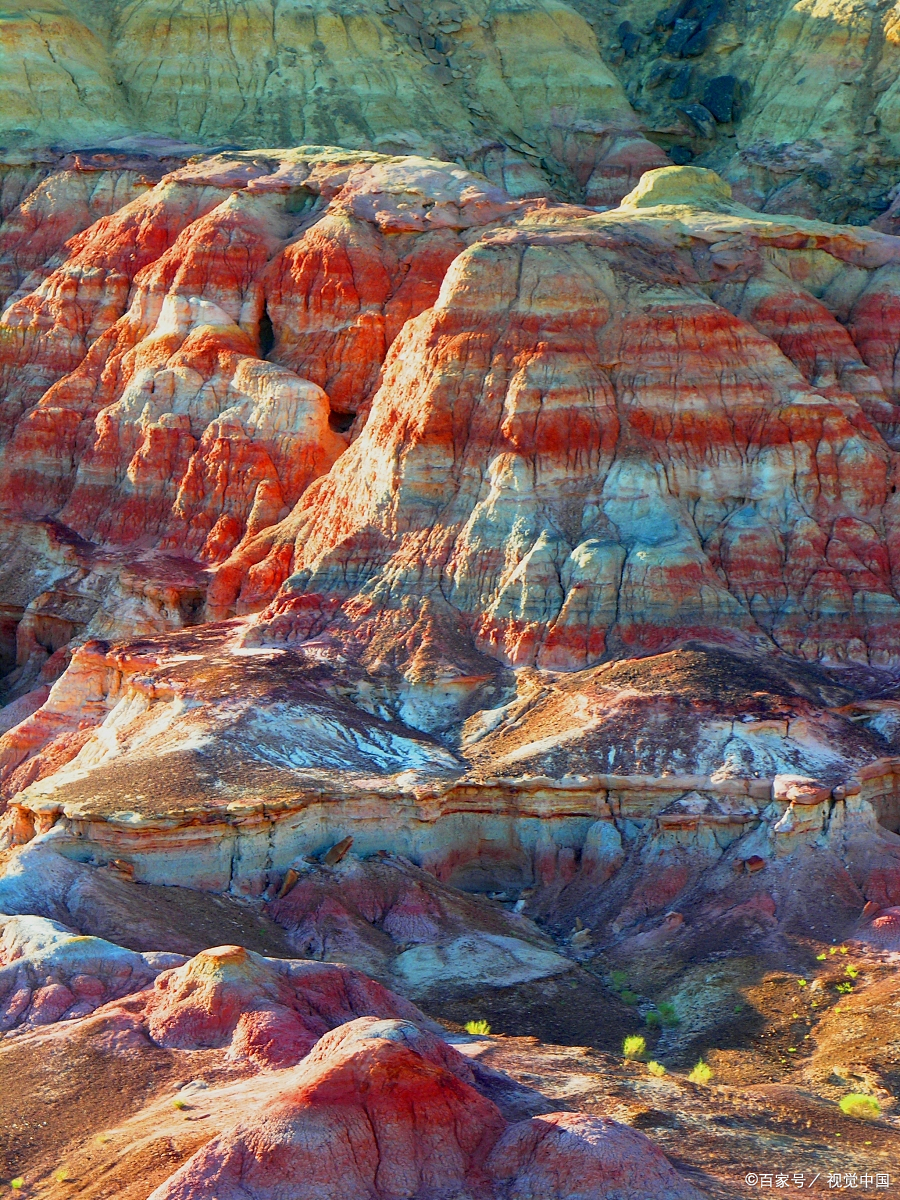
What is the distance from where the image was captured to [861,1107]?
122 feet

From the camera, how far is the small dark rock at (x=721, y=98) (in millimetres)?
96812

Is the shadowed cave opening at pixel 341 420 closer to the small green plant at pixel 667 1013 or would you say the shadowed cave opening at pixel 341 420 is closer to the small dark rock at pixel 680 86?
the small green plant at pixel 667 1013

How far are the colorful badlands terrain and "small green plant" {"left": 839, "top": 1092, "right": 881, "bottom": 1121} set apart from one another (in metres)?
0.32

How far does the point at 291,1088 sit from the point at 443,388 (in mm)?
28623

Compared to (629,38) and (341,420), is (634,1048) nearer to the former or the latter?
(341,420)

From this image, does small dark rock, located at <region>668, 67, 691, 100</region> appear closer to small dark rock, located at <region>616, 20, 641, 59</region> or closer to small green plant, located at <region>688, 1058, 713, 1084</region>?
small dark rock, located at <region>616, 20, 641, 59</region>

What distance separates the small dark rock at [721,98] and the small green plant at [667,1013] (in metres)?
60.5

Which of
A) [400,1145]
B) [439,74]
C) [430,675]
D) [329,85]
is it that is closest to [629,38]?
[439,74]

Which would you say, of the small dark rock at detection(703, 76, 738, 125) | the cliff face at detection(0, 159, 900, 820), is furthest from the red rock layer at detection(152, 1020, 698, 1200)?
the small dark rock at detection(703, 76, 738, 125)

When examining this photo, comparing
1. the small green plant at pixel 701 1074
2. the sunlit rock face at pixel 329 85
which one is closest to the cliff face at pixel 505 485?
the small green plant at pixel 701 1074

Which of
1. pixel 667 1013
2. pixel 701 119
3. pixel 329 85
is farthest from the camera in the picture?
pixel 701 119

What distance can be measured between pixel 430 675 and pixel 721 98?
2009 inches

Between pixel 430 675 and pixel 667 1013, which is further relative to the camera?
pixel 430 675

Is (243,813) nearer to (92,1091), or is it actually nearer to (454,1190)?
(92,1091)
